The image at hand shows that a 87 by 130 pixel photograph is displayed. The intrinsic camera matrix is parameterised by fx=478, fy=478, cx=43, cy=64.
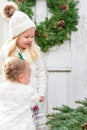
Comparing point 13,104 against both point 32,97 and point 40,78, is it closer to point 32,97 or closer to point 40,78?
point 32,97

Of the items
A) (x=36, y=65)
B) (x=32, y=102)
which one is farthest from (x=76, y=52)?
(x=32, y=102)

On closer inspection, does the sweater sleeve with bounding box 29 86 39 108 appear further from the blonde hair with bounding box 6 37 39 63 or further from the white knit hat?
the white knit hat


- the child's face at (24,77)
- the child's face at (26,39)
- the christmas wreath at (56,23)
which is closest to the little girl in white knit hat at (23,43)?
the child's face at (26,39)

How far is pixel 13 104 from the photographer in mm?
3418

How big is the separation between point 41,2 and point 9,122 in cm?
205

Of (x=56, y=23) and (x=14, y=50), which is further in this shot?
(x=56, y=23)

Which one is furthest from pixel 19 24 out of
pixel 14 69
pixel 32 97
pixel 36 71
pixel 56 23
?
pixel 56 23

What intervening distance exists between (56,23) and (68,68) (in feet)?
1.63

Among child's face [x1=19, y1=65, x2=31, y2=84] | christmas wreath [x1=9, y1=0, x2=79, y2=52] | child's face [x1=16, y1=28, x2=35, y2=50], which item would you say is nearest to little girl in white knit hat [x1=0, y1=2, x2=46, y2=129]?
child's face [x1=16, y1=28, x2=35, y2=50]

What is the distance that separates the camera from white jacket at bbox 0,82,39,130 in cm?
341

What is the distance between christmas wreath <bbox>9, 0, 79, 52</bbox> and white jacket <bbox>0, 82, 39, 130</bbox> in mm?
1666

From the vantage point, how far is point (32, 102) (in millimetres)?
3479

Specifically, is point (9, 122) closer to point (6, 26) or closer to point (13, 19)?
point (13, 19)

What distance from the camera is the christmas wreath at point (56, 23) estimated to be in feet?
16.5
